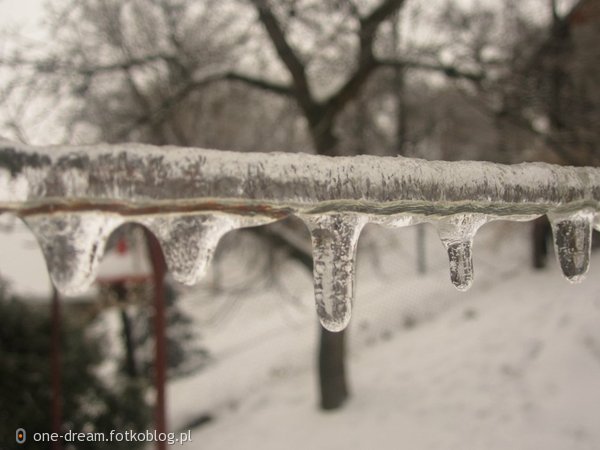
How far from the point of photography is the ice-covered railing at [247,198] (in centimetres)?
92

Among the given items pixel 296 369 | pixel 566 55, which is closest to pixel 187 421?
pixel 296 369

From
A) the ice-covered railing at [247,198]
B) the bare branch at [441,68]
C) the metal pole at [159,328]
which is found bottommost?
the metal pole at [159,328]

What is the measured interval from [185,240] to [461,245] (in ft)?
2.63

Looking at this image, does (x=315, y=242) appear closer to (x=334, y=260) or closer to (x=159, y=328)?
(x=334, y=260)

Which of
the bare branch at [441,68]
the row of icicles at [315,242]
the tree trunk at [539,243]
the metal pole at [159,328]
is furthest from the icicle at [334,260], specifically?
the tree trunk at [539,243]

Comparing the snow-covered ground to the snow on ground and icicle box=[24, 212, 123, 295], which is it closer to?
the snow on ground

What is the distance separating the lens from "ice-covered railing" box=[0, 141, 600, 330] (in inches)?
36.2

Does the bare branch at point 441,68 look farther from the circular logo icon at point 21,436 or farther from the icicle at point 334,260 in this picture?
the circular logo icon at point 21,436

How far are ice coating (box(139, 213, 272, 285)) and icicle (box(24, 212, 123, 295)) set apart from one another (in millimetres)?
118

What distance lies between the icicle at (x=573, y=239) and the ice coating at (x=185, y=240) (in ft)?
3.64

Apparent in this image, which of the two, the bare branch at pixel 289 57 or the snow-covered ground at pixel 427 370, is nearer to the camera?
the snow-covered ground at pixel 427 370

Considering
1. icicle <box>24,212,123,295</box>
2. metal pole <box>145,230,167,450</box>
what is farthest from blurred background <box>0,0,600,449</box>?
icicle <box>24,212,123,295</box>

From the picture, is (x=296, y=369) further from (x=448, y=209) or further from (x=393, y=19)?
(x=448, y=209)

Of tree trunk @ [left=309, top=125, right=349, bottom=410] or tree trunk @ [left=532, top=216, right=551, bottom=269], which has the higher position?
tree trunk @ [left=532, top=216, right=551, bottom=269]
